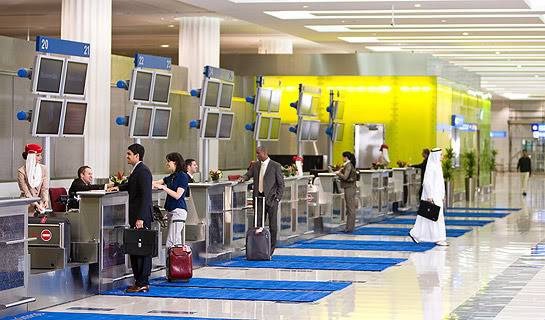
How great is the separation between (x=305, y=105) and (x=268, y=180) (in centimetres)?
517

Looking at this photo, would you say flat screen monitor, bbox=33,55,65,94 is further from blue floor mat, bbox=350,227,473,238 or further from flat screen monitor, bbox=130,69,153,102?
blue floor mat, bbox=350,227,473,238

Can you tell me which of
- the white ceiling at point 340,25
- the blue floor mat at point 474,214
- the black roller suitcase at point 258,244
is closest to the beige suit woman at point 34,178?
the black roller suitcase at point 258,244

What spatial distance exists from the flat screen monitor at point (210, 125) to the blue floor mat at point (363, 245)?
116 inches

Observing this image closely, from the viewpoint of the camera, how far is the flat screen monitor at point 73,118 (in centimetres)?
1248

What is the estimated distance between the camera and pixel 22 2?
22.7 meters

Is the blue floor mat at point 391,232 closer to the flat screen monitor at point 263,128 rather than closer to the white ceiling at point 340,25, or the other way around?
the flat screen monitor at point 263,128

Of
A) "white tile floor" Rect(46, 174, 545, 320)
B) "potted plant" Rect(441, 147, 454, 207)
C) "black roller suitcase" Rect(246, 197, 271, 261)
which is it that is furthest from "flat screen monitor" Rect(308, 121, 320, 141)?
"potted plant" Rect(441, 147, 454, 207)

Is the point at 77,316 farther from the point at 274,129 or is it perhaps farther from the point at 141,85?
the point at 274,129

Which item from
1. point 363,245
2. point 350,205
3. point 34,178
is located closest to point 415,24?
point 350,205

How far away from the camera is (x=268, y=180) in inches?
642

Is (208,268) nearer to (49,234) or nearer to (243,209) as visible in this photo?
(243,209)

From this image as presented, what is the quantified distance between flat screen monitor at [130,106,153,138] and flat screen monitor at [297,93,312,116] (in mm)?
6950

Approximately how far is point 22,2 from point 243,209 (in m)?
8.30

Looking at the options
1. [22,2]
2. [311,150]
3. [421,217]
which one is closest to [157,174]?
[22,2]
